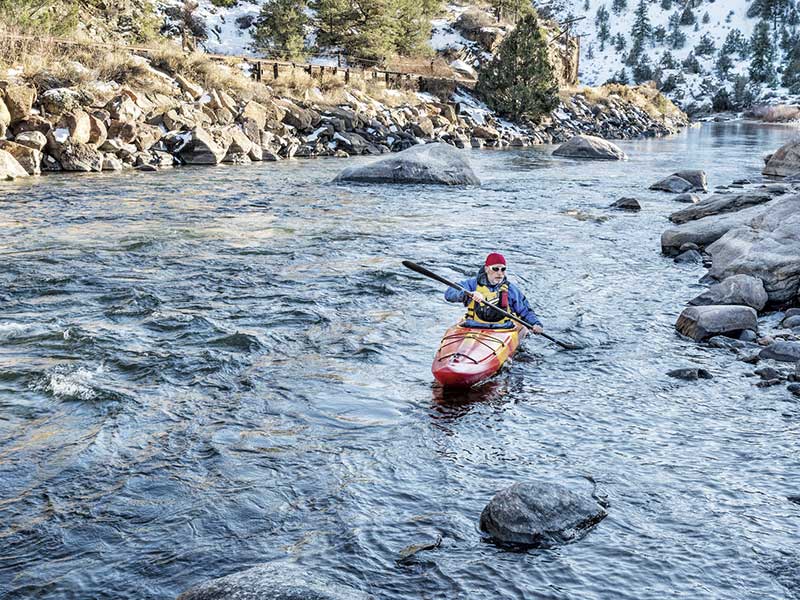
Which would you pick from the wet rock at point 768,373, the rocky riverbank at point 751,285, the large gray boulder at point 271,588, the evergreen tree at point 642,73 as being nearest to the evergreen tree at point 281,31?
the rocky riverbank at point 751,285

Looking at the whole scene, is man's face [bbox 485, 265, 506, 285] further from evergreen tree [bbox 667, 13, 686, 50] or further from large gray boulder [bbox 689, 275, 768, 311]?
evergreen tree [bbox 667, 13, 686, 50]

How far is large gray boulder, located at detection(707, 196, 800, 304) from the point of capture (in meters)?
8.83

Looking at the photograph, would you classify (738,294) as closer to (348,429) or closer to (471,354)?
(471,354)

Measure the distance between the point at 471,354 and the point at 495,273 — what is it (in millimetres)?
1125

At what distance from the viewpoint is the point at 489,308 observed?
→ 7.35 meters

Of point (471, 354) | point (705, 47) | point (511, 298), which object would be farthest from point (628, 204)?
point (705, 47)

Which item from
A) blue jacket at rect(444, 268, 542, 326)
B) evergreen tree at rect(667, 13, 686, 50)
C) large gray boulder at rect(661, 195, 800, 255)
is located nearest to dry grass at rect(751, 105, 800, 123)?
evergreen tree at rect(667, 13, 686, 50)

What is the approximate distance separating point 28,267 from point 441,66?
37.5 metres

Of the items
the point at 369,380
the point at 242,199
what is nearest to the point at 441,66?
the point at 242,199

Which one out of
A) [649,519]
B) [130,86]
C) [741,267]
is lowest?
[649,519]

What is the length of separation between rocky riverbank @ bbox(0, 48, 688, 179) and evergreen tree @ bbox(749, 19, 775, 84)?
239 ft

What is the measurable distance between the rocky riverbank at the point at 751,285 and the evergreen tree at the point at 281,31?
A: 29.3 meters

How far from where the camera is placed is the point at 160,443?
5215 mm

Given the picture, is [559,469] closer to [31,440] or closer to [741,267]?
[31,440]
